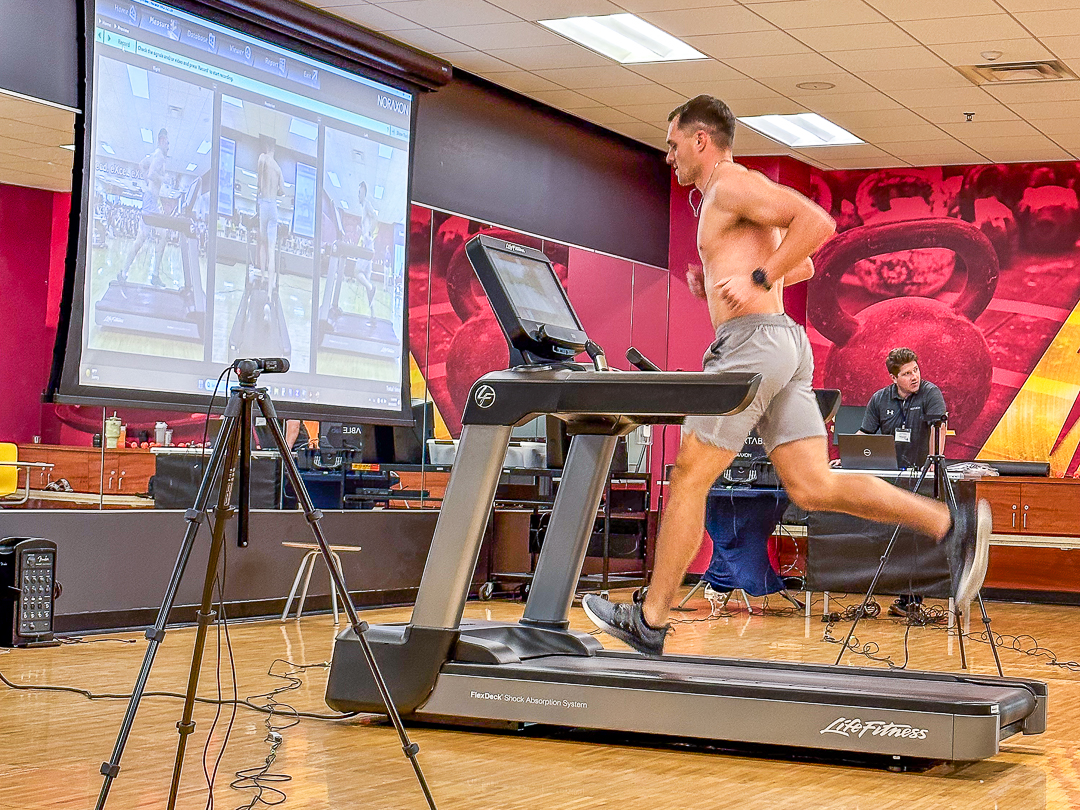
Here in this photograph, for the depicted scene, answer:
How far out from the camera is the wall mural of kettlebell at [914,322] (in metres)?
9.61

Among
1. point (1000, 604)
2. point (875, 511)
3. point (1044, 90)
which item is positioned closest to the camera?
point (875, 511)

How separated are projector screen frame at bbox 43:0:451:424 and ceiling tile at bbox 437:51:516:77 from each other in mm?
114

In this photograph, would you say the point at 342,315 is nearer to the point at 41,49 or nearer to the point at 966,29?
the point at 41,49

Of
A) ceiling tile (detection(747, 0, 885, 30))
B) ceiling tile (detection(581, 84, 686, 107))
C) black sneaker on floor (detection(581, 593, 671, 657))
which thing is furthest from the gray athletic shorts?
ceiling tile (detection(581, 84, 686, 107))

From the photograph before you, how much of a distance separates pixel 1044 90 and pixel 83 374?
5.48m

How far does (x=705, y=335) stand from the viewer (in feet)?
31.3

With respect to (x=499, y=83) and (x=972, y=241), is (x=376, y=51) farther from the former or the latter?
(x=972, y=241)

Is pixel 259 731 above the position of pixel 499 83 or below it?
below

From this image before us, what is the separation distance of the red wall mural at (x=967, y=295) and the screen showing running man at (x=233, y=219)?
14.2 ft

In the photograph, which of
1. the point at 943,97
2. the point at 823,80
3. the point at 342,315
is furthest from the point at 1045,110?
the point at 342,315

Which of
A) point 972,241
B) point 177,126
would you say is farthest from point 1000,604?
point 177,126

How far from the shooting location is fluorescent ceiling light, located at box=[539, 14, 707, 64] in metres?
6.74

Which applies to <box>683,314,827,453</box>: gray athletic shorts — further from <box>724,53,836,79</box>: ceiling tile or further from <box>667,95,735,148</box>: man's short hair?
<box>724,53,836,79</box>: ceiling tile

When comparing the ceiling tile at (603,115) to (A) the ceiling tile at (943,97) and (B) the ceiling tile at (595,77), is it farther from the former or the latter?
(A) the ceiling tile at (943,97)
